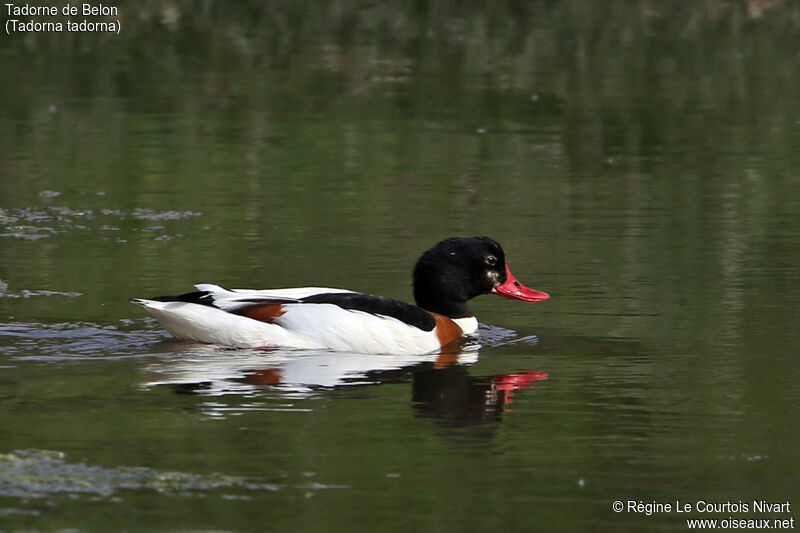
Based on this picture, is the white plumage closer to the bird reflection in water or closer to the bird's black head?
the bird reflection in water

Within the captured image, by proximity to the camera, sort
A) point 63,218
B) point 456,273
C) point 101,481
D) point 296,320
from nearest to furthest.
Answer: point 101,481
point 296,320
point 456,273
point 63,218

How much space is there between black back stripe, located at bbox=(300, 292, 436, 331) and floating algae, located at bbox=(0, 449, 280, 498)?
356 cm

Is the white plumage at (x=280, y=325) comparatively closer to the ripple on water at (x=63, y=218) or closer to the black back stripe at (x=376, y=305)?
the black back stripe at (x=376, y=305)

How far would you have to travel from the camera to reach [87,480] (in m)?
7.72

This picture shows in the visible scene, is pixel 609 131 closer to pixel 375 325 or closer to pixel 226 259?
pixel 226 259

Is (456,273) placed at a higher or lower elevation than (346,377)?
higher

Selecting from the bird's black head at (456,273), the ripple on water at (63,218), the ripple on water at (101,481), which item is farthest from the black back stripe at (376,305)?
the ripple on water at (63,218)

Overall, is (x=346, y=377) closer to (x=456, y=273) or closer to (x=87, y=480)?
(x=456, y=273)

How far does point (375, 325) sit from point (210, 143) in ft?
33.5

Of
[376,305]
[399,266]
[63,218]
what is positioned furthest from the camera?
[63,218]

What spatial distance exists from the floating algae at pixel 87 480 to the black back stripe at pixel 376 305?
11.7 ft

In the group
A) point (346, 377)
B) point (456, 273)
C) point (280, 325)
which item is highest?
point (456, 273)

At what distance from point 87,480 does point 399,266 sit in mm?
6544

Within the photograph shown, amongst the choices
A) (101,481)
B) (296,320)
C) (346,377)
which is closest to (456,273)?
(296,320)
